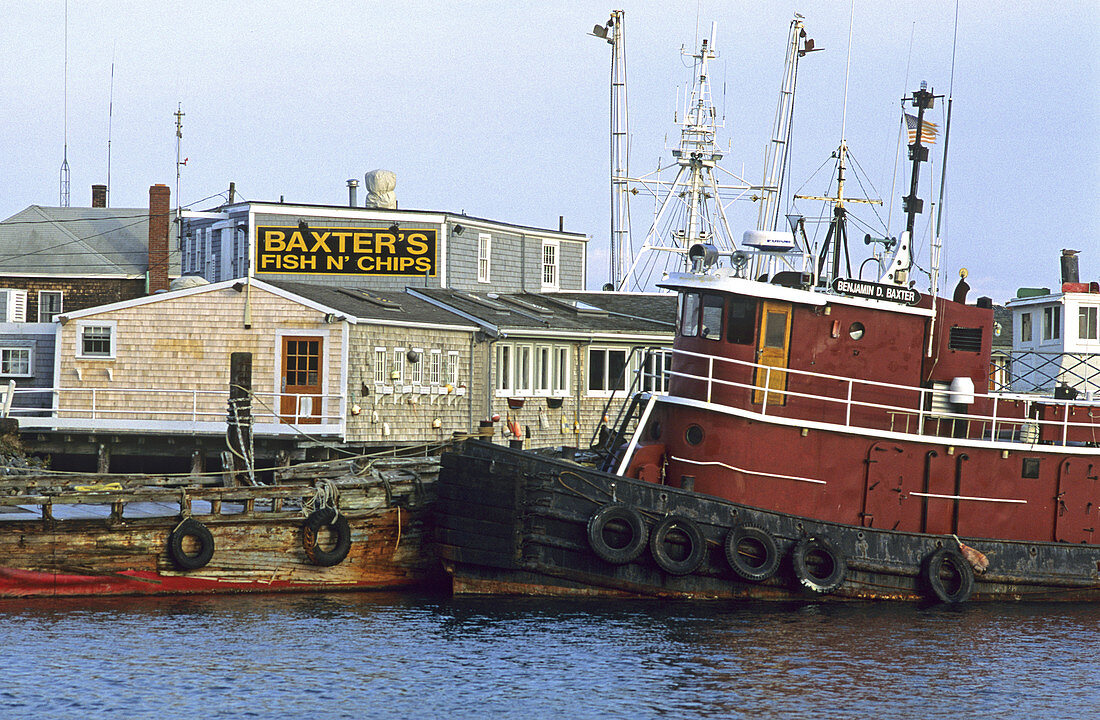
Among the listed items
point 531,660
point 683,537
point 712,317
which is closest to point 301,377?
point 712,317

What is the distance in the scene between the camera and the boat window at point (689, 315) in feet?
60.9

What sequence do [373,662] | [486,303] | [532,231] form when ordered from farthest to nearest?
[532,231] → [486,303] → [373,662]

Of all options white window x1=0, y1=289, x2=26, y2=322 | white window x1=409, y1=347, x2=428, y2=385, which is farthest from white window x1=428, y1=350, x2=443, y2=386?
white window x1=0, y1=289, x2=26, y2=322

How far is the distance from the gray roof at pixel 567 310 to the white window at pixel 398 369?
2530mm

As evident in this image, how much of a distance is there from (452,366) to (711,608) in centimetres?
→ 1164

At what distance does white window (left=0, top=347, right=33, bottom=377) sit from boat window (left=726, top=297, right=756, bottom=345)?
1933 cm

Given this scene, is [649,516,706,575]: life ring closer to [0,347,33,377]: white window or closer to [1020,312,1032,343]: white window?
[1020,312,1032,343]: white window

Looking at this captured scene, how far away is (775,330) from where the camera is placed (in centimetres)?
1817

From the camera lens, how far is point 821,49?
39.4m

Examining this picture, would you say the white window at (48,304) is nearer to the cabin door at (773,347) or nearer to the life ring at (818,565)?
the cabin door at (773,347)

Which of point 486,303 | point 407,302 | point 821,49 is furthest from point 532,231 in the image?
point 821,49

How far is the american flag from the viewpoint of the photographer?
20.1 m

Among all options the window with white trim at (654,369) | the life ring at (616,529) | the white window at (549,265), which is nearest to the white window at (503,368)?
the window with white trim at (654,369)

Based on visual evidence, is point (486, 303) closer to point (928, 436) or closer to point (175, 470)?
point (175, 470)
